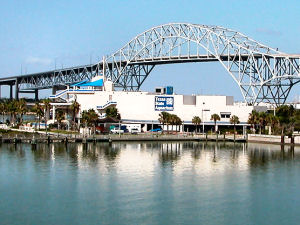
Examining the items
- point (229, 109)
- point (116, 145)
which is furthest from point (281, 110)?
point (116, 145)

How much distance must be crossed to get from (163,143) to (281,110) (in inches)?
1173

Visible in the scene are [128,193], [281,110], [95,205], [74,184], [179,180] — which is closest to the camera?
[95,205]

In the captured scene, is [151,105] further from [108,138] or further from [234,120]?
[108,138]

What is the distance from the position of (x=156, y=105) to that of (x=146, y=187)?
86692mm

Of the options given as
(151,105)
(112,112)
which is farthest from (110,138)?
(151,105)

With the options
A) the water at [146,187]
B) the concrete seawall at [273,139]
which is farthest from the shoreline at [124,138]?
the water at [146,187]

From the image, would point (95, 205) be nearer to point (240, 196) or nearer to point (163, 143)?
point (240, 196)

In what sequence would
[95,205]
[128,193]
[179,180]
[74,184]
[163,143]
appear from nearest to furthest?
[95,205]
[128,193]
[74,184]
[179,180]
[163,143]

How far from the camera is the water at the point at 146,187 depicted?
47.7 meters

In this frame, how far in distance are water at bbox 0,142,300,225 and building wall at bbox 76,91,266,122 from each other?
4833 cm

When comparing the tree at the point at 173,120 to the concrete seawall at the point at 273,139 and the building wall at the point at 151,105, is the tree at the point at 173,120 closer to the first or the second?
the building wall at the point at 151,105

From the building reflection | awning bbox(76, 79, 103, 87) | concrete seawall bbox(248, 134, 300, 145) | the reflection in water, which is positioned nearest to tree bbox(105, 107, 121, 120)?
awning bbox(76, 79, 103, 87)

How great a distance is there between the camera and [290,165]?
3209 inches

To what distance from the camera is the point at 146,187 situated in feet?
196
